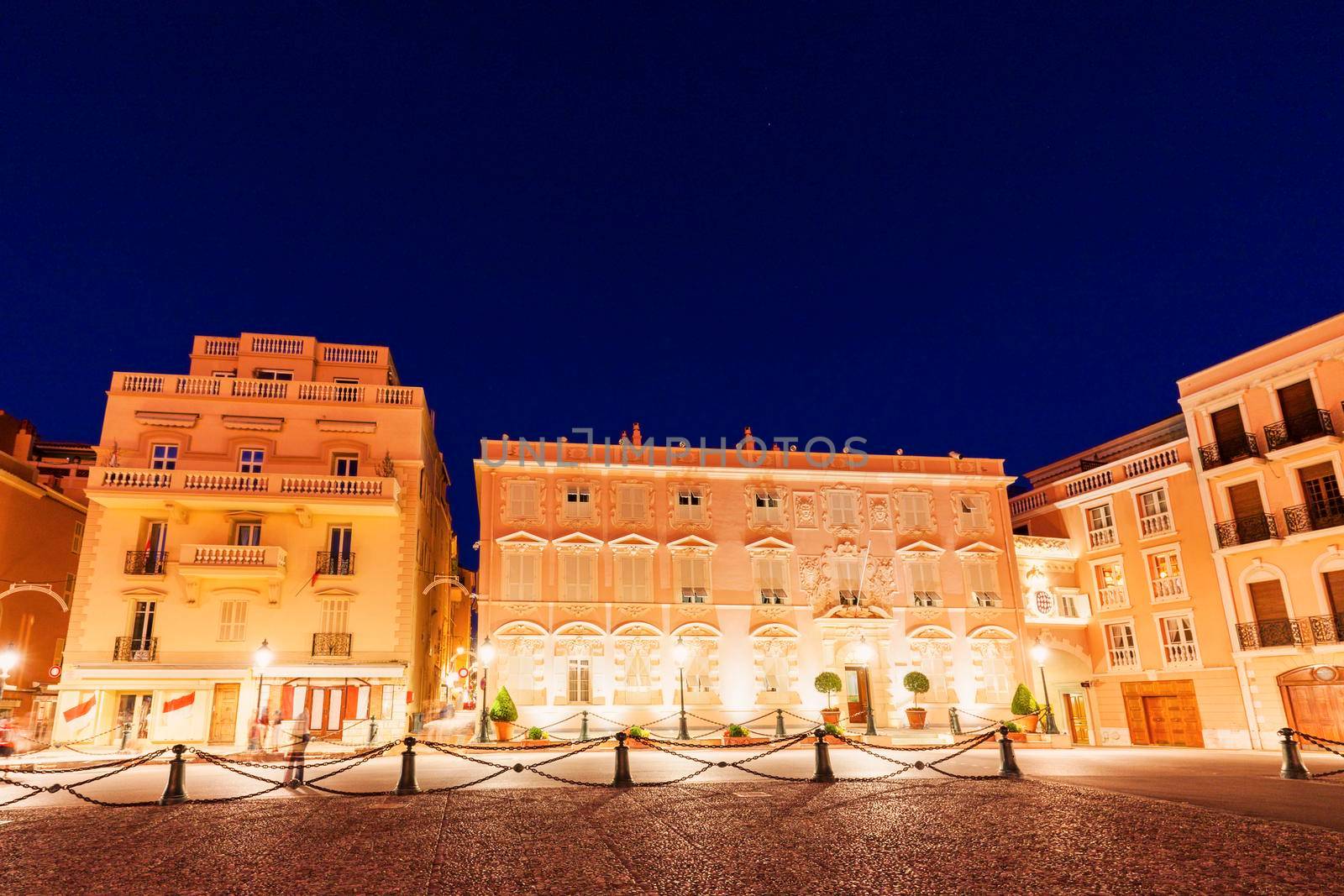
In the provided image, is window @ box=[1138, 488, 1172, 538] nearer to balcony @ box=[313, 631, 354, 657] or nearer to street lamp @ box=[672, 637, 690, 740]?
street lamp @ box=[672, 637, 690, 740]

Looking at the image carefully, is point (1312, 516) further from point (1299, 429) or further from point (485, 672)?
point (485, 672)

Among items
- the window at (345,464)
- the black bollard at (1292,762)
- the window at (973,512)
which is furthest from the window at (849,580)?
the window at (345,464)

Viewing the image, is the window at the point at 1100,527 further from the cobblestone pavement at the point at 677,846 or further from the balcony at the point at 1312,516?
the cobblestone pavement at the point at 677,846

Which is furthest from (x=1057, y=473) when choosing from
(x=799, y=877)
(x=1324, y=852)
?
(x=799, y=877)

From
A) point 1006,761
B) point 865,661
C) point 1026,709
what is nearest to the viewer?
point 1006,761

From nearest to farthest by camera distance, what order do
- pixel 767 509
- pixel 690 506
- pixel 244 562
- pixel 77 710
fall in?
pixel 77 710 < pixel 244 562 < pixel 690 506 < pixel 767 509

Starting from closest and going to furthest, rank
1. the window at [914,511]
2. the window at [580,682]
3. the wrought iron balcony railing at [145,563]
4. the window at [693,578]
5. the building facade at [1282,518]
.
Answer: the building facade at [1282,518]
the wrought iron balcony railing at [145,563]
the window at [580,682]
the window at [693,578]
the window at [914,511]

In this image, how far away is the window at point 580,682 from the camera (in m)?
32.0

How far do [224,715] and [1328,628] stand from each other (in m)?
34.7

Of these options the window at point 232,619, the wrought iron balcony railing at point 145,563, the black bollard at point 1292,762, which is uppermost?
the wrought iron balcony railing at point 145,563

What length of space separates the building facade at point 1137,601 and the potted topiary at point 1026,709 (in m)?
5.80

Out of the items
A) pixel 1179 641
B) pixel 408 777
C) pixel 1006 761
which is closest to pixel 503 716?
pixel 408 777

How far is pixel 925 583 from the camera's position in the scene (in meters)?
35.9

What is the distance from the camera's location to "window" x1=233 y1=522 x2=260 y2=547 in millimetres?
30047
